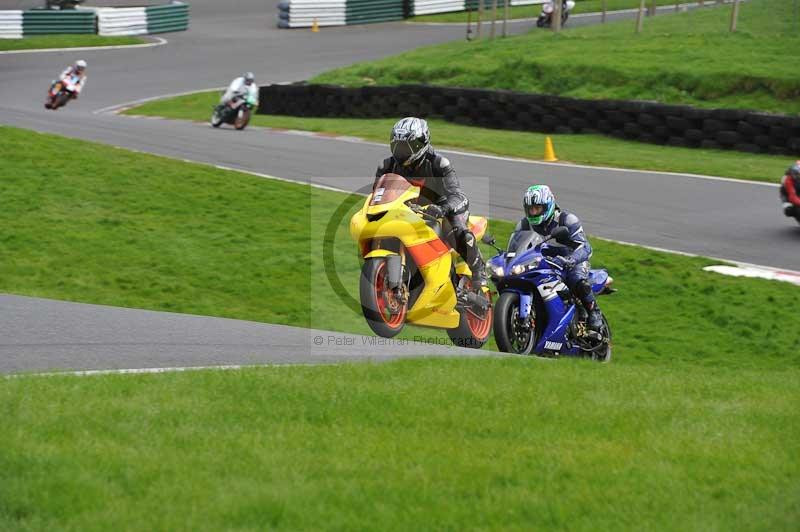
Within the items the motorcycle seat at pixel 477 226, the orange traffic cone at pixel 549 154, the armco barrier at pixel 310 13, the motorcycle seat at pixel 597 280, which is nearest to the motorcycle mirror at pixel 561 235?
the motorcycle seat at pixel 597 280

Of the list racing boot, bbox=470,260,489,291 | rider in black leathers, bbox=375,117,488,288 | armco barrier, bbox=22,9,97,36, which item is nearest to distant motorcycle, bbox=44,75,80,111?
armco barrier, bbox=22,9,97,36

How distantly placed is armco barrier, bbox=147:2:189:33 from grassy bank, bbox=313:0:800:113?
12.9 metres

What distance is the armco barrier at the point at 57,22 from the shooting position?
124ft

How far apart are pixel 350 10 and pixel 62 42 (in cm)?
1111

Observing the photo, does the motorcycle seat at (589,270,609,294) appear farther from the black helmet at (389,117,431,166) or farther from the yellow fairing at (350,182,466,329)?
the black helmet at (389,117,431,166)

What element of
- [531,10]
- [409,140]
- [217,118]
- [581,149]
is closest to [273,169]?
[581,149]

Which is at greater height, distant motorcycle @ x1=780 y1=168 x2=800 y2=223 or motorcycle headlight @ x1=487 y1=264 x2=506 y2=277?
motorcycle headlight @ x1=487 y1=264 x2=506 y2=277

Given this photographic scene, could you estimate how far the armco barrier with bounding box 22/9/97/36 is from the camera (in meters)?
37.9

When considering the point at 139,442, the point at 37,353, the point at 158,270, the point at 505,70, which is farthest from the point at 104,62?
the point at 139,442

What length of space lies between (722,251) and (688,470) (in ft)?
28.2

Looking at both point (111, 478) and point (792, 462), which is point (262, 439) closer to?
point (111, 478)

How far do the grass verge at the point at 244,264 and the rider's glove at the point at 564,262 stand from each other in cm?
121

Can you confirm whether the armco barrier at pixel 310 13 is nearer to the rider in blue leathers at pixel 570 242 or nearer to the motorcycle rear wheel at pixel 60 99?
the motorcycle rear wheel at pixel 60 99

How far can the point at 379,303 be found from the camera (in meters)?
8.65
